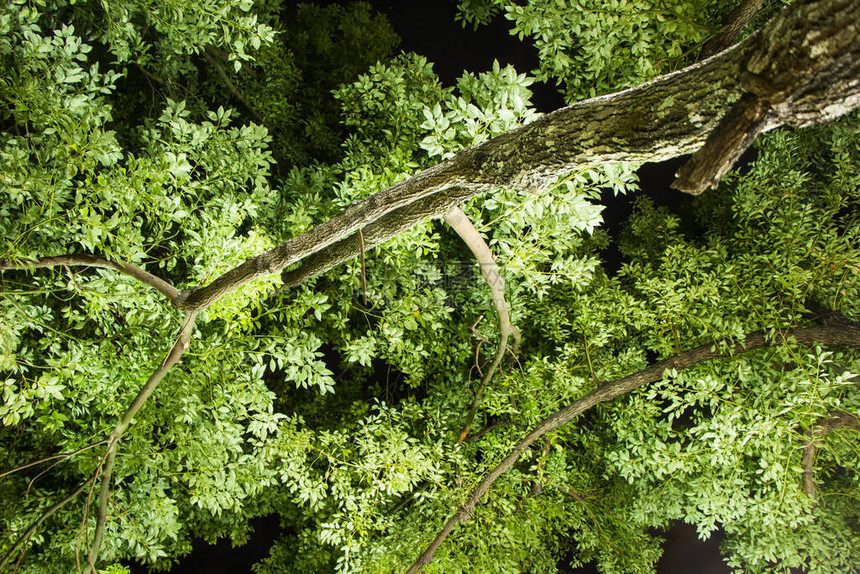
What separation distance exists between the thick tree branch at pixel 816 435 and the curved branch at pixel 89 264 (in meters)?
5.43

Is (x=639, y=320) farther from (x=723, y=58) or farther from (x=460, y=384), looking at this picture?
Result: (x=723, y=58)

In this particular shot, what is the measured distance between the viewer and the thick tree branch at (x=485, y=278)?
350 cm

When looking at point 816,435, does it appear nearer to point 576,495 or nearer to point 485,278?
point 576,495

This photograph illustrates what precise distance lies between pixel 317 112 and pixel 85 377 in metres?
3.99

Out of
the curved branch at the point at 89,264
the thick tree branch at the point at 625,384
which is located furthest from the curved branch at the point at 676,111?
the thick tree branch at the point at 625,384

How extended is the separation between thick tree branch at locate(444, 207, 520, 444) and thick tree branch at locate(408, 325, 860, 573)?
810 mm

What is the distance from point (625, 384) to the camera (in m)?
4.60

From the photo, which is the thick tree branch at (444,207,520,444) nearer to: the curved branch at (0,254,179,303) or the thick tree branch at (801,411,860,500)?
the curved branch at (0,254,179,303)

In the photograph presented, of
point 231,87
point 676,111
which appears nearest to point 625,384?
point 676,111

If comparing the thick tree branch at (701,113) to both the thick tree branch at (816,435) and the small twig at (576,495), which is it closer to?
the thick tree branch at (816,435)

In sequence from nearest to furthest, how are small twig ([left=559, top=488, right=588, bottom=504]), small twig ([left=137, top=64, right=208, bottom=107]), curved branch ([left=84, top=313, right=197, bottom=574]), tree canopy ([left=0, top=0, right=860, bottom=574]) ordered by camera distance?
tree canopy ([left=0, top=0, right=860, bottom=574])
curved branch ([left=84, top=313, right=197, bottom=574])
small twig ([left=137, top=64, right=208, bottom=107])
small twig ([left=559, top=488, right=588, bottom=504])

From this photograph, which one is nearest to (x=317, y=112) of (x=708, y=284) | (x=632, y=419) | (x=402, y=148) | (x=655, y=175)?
(x=402, y=148)

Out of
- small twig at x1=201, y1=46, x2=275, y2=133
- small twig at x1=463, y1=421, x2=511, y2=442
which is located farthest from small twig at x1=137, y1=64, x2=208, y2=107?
small twig at x1=463, y1=421, x2=511, y2=442

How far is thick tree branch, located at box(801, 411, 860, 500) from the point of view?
12.9 feet
